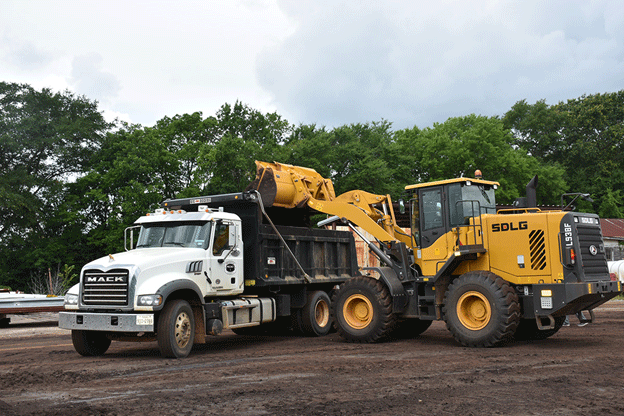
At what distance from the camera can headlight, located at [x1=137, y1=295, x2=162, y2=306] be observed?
10.4 m

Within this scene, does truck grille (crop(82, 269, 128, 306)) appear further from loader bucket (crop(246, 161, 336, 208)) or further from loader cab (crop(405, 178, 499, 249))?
loader cab (crop(405, 178, 499, 249))

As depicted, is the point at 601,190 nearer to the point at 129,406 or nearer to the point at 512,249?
the point at 512,249

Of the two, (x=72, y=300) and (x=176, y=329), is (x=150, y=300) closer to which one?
(x=176, y=329)

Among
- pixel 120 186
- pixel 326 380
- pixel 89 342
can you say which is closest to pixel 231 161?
pixel 120 186

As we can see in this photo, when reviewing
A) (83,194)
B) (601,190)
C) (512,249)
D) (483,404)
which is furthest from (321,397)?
(601,190)

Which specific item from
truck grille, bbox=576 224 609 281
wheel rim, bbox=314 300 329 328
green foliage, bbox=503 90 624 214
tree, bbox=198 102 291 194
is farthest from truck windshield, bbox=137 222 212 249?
green foliage, bbox=503 90 624 214

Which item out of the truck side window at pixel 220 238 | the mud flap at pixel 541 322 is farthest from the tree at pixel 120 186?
the mud flap at pixel 541 322

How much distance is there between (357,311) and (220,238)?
346 centimetres

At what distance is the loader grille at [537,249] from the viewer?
11492 millimetres

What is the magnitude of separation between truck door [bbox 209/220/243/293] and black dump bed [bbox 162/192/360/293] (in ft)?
1.43

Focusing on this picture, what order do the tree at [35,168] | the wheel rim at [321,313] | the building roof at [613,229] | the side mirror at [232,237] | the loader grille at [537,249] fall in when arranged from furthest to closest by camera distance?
the building roof at [613,229] < the tree at [35,168] < the wheel rim at [321,313] < the side mirror at [232,237] < the loader grille at [537,249]

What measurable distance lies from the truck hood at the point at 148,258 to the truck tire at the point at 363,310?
341cm

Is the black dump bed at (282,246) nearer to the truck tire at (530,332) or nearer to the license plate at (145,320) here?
the license plate at (145,320)

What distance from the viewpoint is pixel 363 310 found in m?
13.2
